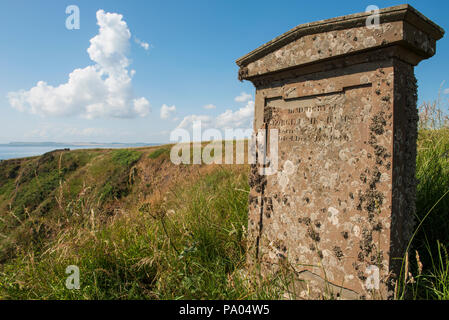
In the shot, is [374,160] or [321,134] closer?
[374,160]

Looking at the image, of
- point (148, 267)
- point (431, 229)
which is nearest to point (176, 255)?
point (148, 267)

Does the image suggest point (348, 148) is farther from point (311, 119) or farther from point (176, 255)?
point (176, 255)

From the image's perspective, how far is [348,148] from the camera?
2.36 m

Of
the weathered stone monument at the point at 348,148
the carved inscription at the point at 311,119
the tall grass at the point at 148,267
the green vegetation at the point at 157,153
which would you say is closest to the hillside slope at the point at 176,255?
the tall grass at the point at 148,267

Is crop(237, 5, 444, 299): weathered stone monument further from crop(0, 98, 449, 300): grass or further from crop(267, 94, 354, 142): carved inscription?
crop(0, 98, 449, 300): grass

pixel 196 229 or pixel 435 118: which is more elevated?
pixel 435 118

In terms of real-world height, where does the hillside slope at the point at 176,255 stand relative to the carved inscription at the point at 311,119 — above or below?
below

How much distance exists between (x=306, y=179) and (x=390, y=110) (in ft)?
3.05

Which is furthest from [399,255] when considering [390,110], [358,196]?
[390,110]

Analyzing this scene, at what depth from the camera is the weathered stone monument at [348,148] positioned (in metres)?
2.12

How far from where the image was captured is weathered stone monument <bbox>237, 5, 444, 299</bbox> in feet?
6.97

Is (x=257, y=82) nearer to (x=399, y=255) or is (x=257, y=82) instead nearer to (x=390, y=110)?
(x=390, y=110)

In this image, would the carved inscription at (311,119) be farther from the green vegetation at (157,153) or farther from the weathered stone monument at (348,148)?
the green vegetation at (157,153)
